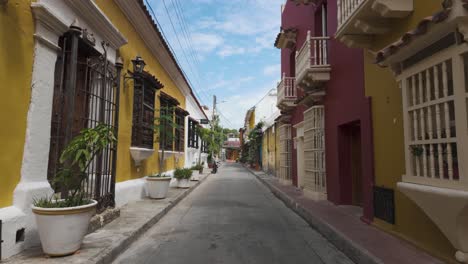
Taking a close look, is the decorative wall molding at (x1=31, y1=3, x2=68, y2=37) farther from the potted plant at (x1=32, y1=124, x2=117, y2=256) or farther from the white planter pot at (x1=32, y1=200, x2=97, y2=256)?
the white planter pot at (x1=32, y1=200, x2=97, y2=256)

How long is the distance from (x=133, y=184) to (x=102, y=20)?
4.27 m

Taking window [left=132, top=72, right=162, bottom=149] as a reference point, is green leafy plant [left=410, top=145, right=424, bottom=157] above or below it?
below

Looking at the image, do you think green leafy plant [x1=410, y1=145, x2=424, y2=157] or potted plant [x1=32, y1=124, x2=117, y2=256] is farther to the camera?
green leafy plant [x1=410, y1=145, x2=424, y2=157]

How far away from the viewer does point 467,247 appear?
145 inches

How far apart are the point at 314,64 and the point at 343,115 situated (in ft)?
6.61

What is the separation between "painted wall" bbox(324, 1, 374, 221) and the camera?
6512 mm

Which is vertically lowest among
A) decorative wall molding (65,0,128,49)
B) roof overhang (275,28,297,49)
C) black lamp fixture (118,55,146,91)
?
black lamp fixture (118,55,146,91)

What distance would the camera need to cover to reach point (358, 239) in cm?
518

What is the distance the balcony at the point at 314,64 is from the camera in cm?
919

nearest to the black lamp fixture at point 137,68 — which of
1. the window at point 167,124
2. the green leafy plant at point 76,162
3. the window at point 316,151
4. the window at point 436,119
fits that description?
the window at point 167,124

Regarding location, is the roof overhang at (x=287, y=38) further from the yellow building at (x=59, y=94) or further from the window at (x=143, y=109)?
the yellow building at (x=59, y=94)

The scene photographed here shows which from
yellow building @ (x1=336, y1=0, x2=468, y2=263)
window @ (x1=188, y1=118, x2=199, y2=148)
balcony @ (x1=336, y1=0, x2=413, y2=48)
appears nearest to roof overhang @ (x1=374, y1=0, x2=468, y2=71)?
yellow building @ (x1=336, y1=0, x2=468, y2=263)

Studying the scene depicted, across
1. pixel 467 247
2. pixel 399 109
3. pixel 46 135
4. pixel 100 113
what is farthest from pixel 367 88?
pixel 46 135

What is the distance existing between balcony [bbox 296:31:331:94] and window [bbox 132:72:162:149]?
4.56 metres
